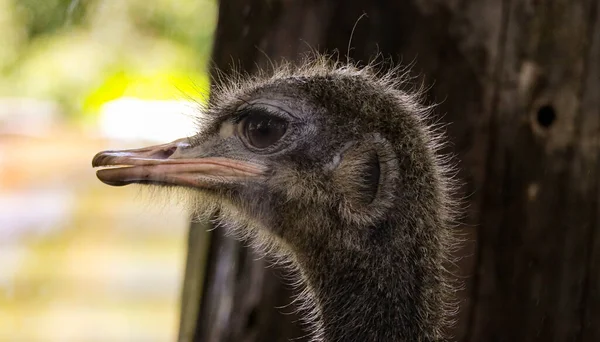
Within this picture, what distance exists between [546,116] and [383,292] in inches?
20.9

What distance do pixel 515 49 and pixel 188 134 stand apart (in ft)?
2.28

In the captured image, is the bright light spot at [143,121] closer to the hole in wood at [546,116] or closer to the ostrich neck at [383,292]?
the ostrich neck at [383,292]

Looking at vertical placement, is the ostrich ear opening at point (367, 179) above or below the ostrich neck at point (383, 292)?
above

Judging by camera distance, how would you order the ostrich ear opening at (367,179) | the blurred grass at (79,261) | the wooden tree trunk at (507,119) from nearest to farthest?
the ostrich ear opening at (367,179) < the wooden tree trunk at (507,119) < the blurred grass at (79,261)

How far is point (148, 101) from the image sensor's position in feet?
5.62

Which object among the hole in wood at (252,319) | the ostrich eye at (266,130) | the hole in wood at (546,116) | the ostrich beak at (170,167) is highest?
the hole in wood at (546,116)

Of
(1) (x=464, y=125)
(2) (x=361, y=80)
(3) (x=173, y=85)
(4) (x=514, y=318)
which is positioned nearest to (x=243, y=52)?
(3) (x=173, y=85)

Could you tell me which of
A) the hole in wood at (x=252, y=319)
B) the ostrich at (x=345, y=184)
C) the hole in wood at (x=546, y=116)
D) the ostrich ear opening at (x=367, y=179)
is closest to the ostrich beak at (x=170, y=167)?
the ostrich at (x=345, y=184)

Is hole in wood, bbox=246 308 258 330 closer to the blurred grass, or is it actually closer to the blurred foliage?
the blurred grass

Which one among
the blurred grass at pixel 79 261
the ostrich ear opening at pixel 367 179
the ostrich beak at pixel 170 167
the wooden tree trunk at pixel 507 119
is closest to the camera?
the ostrich beak at pixel 170 167

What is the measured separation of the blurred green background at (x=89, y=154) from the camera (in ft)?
5.54

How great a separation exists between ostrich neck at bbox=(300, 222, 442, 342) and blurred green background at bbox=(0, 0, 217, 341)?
1.15ft

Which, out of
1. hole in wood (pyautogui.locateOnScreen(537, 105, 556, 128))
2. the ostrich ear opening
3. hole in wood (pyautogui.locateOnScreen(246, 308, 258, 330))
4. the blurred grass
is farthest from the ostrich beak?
hole in wood (pyautogui.locateOnScreen(537, 105, 556, 128))

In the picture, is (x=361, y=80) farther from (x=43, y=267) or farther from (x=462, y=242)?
(x=43, y=267)
